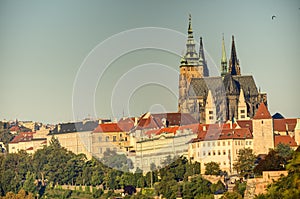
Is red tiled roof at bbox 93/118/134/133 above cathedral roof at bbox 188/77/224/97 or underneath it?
underneath

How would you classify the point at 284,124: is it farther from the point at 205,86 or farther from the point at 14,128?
the point at 14,128

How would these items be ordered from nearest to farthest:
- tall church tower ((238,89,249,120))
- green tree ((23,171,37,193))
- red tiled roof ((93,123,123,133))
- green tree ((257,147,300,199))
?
green tree ((257,147,300,199)) < green tree ((23,171,37,193)) < tall church tower ((238,89,249,120)) < red tiled roof ((93,123,123,133))

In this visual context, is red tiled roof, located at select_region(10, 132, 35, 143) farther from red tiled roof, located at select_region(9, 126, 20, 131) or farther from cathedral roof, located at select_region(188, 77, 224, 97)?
cathedral roof, located at select_region(188, 77, 224, 97)

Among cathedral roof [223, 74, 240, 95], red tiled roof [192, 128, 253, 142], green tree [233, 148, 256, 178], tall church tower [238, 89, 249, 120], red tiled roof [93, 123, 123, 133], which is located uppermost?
cathedral roof [223, 74, 240, 95]

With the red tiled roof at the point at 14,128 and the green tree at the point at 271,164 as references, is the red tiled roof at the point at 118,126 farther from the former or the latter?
the green tree at the point at 271,164

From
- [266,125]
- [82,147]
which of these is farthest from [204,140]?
[82,147]

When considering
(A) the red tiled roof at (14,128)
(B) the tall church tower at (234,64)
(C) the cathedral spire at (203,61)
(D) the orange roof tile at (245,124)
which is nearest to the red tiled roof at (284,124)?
(D) the orange roof tile at (245,124)

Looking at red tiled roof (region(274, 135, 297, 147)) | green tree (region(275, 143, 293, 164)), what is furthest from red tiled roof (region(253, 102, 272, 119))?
green tree (region(275, 143, 293, 164))
